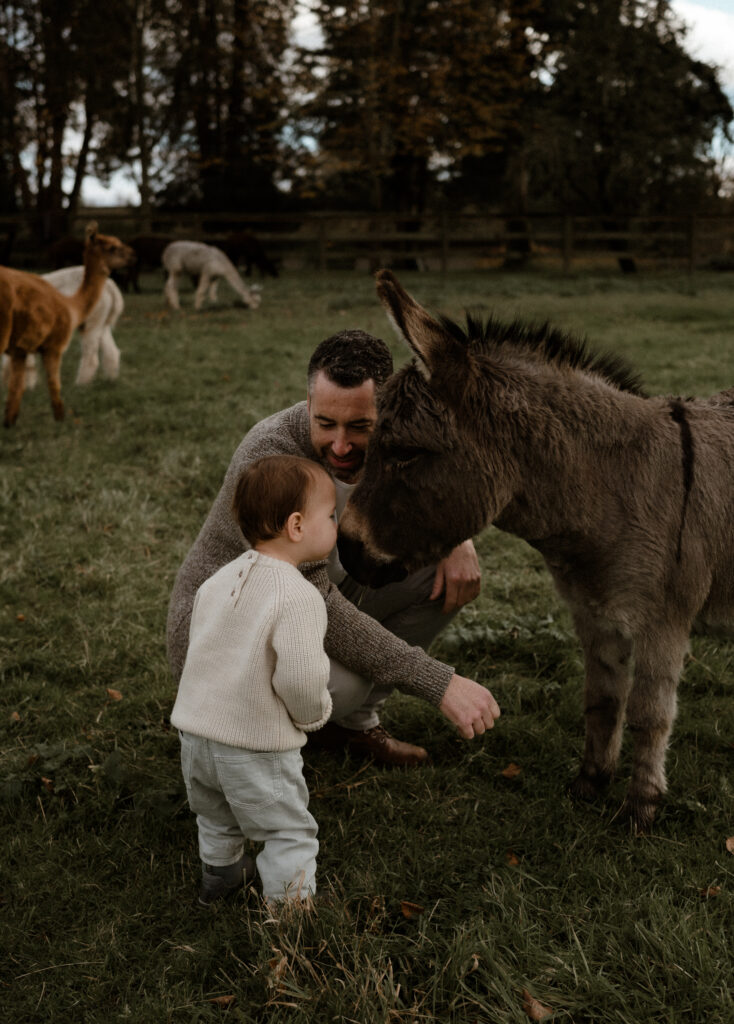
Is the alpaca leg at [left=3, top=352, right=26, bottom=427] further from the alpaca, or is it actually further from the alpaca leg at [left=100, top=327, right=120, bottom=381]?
the alpaca leg at [left=100, top=327, right=120, bottom=381]

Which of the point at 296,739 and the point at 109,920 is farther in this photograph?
the point at 109,920

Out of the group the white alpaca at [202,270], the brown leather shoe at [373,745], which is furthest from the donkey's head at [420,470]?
the white alpaca at [202,270]

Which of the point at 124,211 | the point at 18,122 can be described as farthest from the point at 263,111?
the point at 18,122

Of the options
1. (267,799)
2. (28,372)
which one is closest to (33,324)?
(28,372)

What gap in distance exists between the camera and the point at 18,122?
3088 cm

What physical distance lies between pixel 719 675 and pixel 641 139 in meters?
29.0

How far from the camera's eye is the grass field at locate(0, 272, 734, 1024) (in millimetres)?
2379

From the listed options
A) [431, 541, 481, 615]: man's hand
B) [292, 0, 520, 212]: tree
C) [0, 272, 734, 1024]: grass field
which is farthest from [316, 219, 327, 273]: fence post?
[431, 541, 481, 615]: man's hand

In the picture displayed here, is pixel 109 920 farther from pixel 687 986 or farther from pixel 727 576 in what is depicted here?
pixel 727 576

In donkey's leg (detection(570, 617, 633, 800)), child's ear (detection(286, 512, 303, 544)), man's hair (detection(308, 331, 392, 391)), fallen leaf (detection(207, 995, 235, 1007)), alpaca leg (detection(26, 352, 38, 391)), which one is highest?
man's hair (detection(308, 331, 392, 391))

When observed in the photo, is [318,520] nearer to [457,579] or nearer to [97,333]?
[457,579]

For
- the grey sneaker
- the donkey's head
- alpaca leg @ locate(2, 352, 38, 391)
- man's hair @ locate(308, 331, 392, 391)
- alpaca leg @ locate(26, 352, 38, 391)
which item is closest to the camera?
the donkey's head

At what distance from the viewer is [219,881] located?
Answer: 9.11 feet

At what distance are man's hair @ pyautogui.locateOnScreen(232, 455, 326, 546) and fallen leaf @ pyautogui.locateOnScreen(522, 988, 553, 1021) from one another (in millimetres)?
1441
